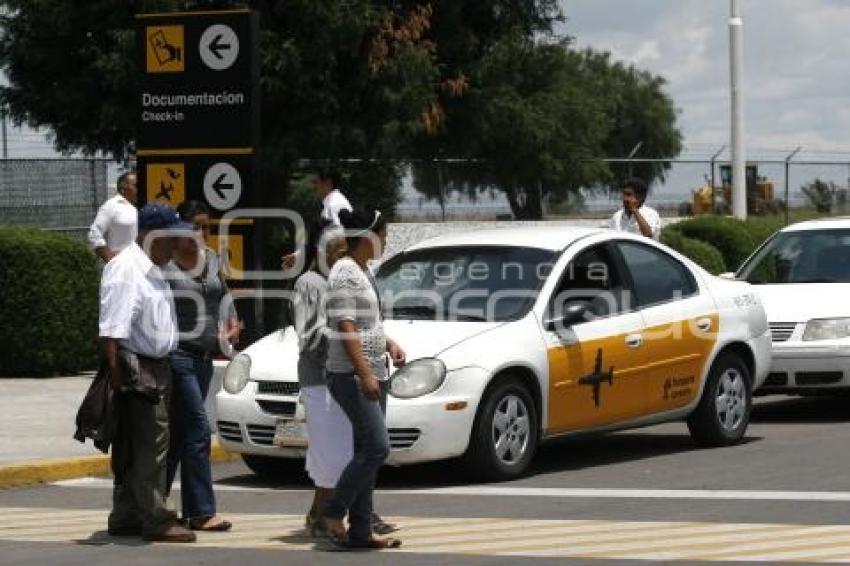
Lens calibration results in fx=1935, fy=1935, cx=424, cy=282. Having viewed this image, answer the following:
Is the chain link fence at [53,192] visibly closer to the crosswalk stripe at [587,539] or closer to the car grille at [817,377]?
the car grille at [817,377]

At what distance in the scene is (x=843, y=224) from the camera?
17.5 meters

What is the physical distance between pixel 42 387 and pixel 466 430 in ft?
23.3

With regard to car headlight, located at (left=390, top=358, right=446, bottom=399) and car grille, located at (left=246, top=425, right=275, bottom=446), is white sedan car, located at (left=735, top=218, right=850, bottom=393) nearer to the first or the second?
car headlight, located at (left=390, top=358, right=446, bottom=399)

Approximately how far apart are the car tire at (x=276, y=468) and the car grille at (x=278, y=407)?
0.66 meters

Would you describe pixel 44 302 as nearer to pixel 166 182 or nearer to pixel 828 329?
pixel 166 182

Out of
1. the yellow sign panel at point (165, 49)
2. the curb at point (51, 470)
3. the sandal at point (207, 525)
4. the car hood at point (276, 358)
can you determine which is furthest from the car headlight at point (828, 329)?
the sandal at point (207, 525)

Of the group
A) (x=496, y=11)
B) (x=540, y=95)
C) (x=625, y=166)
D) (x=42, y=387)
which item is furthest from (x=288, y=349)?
(x=625, y=166)

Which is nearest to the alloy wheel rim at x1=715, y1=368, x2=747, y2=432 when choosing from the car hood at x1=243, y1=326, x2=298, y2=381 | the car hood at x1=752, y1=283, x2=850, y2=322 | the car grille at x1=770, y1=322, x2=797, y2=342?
the car grille at x1=770, y1=322, x2=797, y2=342

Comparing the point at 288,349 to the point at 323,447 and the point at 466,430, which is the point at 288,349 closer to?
the point at 466,430

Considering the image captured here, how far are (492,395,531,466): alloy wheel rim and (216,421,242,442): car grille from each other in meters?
1.61

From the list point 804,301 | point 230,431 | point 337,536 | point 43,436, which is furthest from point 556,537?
point 804,301

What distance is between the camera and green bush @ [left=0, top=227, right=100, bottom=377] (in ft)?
60.2

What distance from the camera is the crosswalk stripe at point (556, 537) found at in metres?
9.45

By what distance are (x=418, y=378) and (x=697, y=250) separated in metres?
14.4
